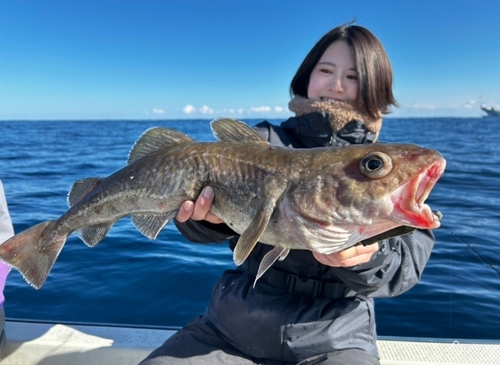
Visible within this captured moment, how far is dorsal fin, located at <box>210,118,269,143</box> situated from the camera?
2680mm

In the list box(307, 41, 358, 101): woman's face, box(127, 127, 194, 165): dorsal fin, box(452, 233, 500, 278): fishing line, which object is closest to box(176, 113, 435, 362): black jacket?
box(127, 127, 194, 165): dorsal fin

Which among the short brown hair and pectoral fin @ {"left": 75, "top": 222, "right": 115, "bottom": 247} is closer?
pectoral fin @ {"left": 75, "top": 222, "right": 115, "bottom": 247}

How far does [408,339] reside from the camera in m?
4.08

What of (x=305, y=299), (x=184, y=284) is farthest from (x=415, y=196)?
(x=184, y=284)

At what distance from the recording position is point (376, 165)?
6.81 feet

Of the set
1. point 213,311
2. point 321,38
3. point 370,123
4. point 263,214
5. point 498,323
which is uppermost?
point 321,38

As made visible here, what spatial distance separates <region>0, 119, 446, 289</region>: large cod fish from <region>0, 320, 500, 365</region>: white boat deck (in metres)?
1.29

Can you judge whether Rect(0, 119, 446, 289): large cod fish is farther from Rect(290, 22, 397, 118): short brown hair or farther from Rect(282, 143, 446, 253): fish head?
Rect(290, 22, 397, 118): short brown hair

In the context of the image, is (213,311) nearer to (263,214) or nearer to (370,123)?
(263,214)

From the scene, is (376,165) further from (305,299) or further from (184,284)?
(184,284)

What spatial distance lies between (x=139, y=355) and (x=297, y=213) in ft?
8.23

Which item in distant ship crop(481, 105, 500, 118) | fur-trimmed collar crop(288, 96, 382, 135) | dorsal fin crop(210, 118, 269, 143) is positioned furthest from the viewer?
distant ship crop(481, 105, 500, 118)

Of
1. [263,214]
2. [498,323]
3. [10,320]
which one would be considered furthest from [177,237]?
[263,214]

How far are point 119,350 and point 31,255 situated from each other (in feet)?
4.48
